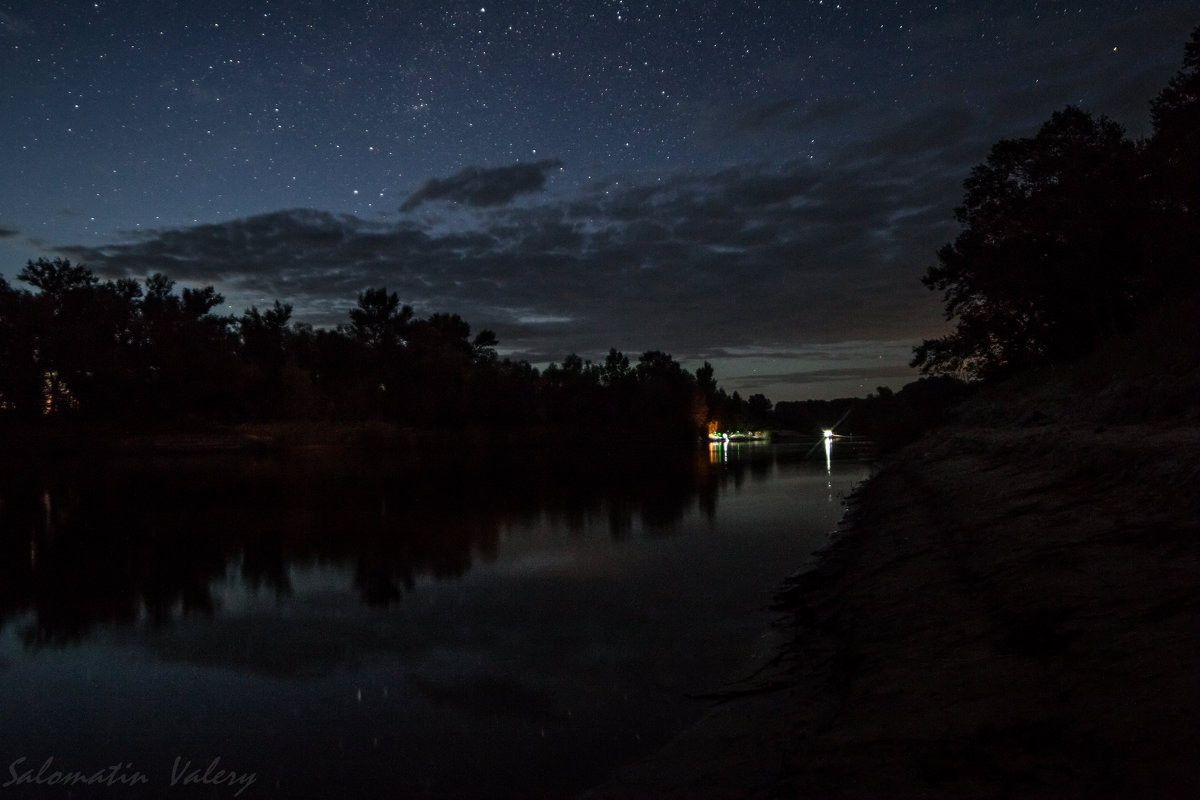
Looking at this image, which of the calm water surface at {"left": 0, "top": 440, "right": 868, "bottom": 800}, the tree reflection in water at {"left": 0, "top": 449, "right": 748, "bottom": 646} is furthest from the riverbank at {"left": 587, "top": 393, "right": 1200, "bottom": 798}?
the tree reflection in water at {"left": 0, "top": 449, "right": 748, "bottom": 646}

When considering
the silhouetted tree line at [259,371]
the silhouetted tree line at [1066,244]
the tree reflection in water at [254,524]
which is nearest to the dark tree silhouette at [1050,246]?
the silhouetted tree line at [1066,244]

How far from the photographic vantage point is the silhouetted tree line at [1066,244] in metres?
29.1

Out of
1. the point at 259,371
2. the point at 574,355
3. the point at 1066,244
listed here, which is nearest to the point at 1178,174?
the point at 1066,244

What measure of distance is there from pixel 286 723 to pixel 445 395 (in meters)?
85.4

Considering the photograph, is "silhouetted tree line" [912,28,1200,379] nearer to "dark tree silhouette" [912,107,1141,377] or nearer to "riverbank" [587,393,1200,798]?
"dark tree silhouette" [912,107,1141,377]

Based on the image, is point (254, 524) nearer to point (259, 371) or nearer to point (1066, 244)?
point (1066, 244)

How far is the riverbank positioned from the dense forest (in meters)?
20.5

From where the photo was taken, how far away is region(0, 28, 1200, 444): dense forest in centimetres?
3225

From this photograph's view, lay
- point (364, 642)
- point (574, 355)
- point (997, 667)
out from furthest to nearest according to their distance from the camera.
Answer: point (574, 355) → point (364, 642) → point (997, 667)

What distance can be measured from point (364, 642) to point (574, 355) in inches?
5256

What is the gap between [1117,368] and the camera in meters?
21.8

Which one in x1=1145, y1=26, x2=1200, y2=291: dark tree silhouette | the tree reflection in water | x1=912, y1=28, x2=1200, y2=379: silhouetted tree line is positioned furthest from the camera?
x1=912, y1=28, x2=1200, y2=379: silhouetted tree line

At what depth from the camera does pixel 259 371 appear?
261 ft

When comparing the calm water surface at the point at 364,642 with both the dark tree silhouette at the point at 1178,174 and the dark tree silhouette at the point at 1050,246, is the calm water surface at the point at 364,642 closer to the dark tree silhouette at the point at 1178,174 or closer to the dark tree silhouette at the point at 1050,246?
the dark tree silhouette at the point at 1178,174
